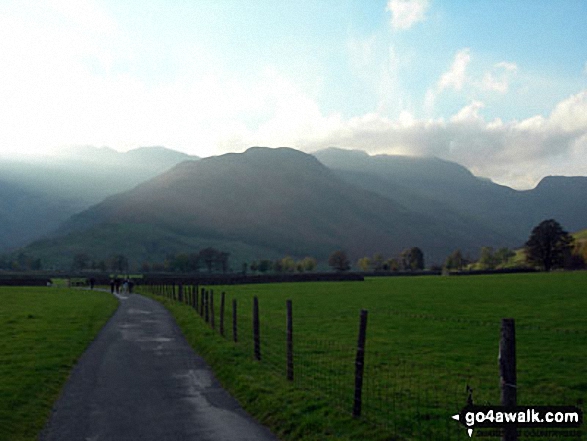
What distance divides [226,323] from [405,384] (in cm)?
1821

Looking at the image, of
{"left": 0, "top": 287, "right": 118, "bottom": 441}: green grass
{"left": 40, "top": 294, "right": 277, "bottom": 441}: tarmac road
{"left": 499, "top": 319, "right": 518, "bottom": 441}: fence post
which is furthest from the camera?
{"left": 0, "top": 287, "right": 118, "bottom": 441}: green grass

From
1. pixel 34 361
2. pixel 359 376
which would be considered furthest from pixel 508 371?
pixel 34 361

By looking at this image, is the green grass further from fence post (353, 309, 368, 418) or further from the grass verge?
fence post (353, 309, 368, 418)

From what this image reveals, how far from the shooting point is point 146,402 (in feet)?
49.7

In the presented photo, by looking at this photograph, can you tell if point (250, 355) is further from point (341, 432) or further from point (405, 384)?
point (341, 432)

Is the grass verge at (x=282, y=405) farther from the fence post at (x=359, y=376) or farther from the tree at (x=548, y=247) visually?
the tree at (x=548, y=247)

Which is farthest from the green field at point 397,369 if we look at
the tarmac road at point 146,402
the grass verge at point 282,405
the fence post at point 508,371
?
Result: the fence post at point 508,371

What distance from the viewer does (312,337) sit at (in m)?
29.4

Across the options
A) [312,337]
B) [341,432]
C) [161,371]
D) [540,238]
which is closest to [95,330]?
[312,337]

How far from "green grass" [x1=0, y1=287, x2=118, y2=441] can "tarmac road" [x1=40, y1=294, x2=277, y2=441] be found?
0.43m

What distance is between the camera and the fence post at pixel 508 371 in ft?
28.7

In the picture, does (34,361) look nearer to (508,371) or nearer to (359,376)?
(359,376)

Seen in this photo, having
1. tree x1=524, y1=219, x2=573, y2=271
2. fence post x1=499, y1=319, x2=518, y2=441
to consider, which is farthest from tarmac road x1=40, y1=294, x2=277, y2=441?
tree x1=524, y1=219, x2=573, y2=271

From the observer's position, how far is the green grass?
13.6m
